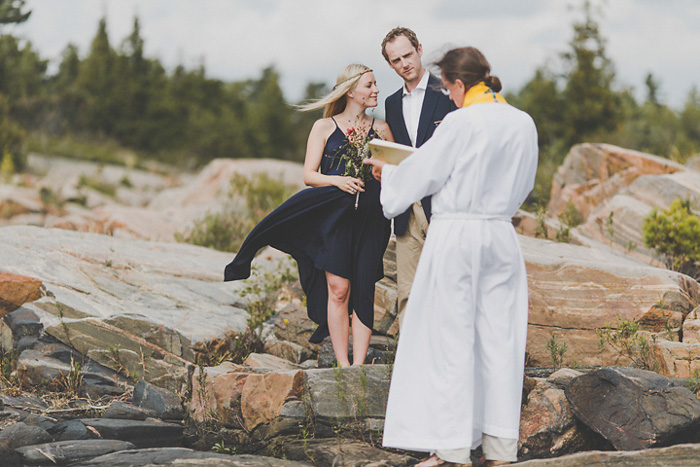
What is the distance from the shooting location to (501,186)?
155 inches

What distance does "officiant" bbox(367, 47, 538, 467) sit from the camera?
12.6 feet

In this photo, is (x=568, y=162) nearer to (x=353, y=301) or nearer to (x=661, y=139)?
(x=353, y=301)

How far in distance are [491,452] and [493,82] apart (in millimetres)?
2098

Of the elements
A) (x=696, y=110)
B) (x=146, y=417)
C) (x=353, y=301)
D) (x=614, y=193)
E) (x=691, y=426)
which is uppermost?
(x=696, y=110)

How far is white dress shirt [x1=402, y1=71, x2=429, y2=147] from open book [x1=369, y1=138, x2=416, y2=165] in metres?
0.98

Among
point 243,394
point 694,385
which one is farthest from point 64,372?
point 694,385

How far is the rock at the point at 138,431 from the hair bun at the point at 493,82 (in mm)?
3267

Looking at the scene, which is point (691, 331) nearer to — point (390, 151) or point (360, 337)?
point (360, 337)

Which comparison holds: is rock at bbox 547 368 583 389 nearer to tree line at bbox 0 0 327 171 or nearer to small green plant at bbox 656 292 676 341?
small green plant at bbox 656 292 676 341

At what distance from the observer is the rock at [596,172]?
34.5ft

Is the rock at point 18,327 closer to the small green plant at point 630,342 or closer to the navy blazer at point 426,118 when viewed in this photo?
the navy blazer at point 426,118

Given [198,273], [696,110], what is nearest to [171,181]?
[198,273]

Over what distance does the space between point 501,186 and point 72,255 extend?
5180 mm

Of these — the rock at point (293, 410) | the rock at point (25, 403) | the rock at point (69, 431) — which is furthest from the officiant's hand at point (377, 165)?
the rock at point (25, 403)
